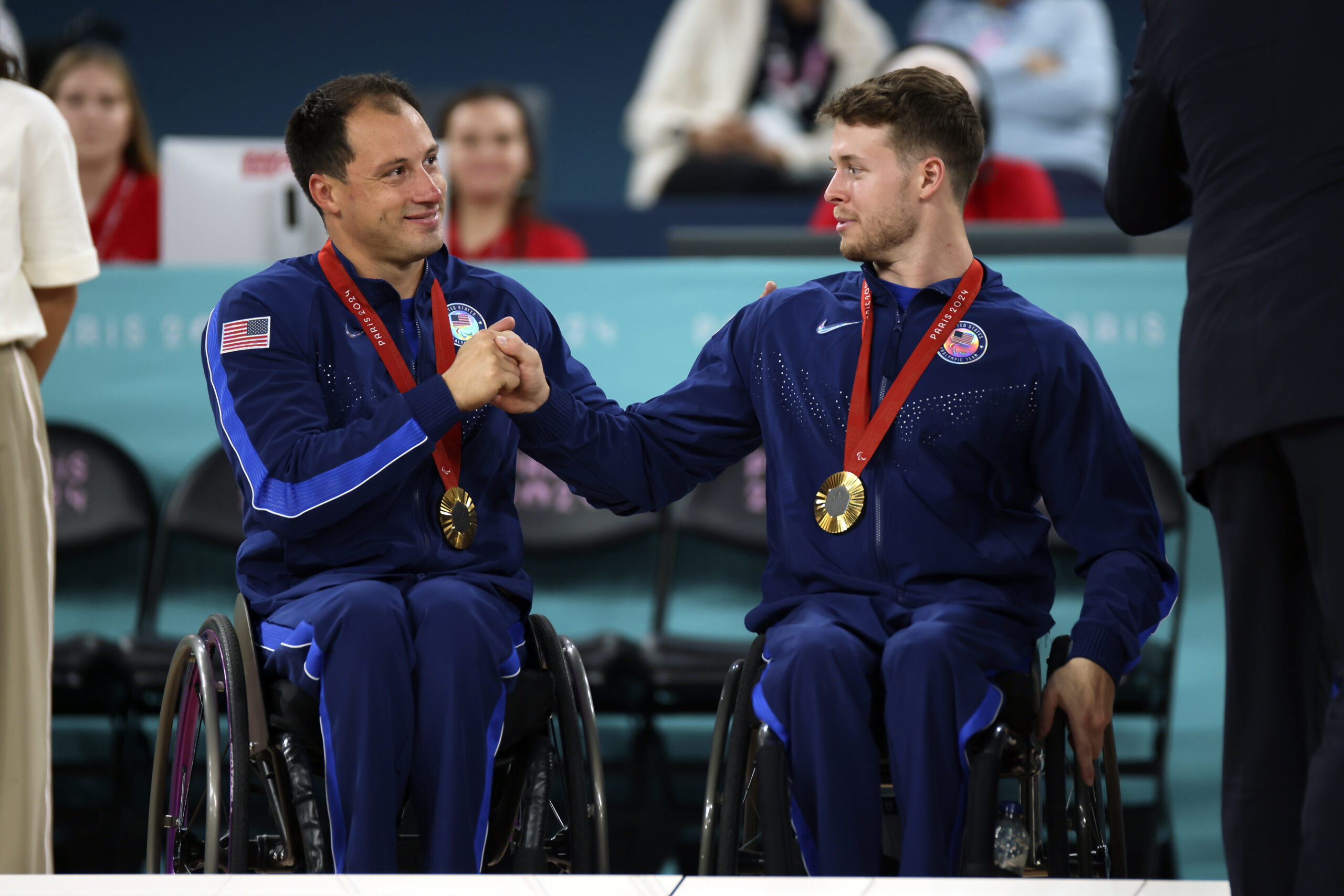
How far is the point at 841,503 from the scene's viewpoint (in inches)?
98.0

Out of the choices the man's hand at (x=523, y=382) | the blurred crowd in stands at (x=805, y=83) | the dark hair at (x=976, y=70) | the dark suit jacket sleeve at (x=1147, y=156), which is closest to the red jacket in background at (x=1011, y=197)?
the dark hair at (x=976, y=70)

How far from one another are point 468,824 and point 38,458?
3.97ft

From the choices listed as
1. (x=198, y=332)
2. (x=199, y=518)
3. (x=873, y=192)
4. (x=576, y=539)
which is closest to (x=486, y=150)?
(x=198, y=332)

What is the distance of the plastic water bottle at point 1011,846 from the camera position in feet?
7.17

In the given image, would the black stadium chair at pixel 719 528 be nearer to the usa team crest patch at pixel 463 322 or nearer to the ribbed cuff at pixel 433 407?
the usa team crest patch at pixel 463 322

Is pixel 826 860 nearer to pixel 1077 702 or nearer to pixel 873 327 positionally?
pixel 1077 702

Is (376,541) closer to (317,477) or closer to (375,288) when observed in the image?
(317,477)

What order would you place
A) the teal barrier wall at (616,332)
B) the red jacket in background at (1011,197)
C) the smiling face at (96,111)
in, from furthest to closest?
the red jacket in background at (1011,197)
the smiling face at (96,111)
the teal barrier wall at (616,332)

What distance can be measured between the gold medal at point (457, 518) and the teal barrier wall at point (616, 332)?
1.53 m

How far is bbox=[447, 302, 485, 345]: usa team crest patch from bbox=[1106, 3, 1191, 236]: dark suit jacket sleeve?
3.64 feet

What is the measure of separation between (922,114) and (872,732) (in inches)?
42.3

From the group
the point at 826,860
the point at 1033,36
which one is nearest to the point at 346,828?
the point at 826,860

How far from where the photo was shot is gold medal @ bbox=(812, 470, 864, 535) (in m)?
2.48

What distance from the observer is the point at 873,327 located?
8.55 feet
